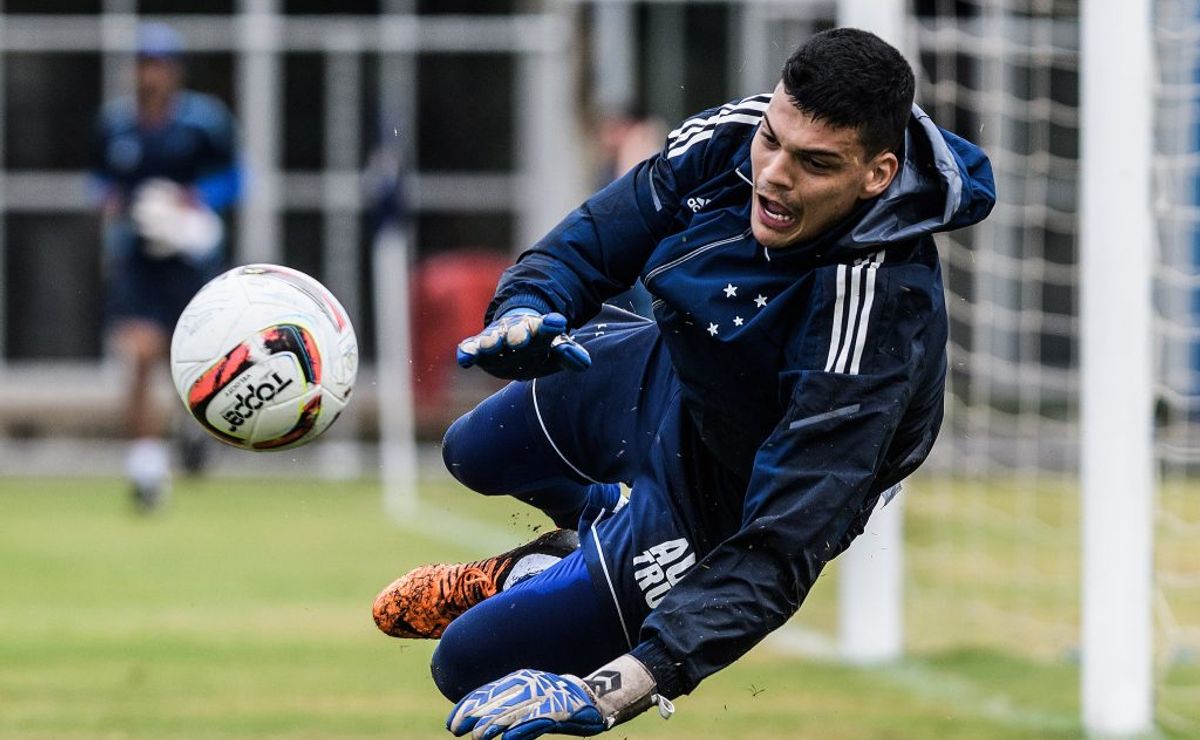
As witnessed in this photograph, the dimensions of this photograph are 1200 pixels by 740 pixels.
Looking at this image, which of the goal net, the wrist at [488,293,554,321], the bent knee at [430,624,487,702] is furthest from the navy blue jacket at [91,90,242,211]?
the wrist at [488,293,554,321]

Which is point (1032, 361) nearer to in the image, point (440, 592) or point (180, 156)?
point (180, 156)

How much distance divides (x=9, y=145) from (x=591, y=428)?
1429 centimetres

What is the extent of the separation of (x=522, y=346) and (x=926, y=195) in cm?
89

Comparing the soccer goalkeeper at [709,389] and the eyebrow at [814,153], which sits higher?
the eyebrow at [814,153]

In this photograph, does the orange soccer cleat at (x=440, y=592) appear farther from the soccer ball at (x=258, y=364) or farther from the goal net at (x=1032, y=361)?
the goal net at (x=1032, y=361)

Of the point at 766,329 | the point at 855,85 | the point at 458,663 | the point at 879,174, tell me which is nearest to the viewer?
the point at 855,85

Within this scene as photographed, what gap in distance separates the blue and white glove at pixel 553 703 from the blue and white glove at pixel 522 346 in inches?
26.3

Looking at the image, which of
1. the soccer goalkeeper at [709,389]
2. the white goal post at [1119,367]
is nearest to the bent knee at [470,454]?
the soccer goalkeeper at [709,389]

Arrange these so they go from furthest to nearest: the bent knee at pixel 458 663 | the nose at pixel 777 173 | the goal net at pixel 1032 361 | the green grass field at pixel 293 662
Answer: the goal net at pixel 1032 361
the green grass field at pixel 293 662
the bent knee at pixel 458 663
the nose at pixel 777 173

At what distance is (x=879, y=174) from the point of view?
176 inches

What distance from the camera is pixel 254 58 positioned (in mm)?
18578

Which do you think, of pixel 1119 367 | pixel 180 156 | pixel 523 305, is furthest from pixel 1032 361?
pixel 523 305

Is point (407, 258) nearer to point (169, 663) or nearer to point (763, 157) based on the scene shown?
point (169, 663)

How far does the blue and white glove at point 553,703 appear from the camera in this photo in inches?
154
